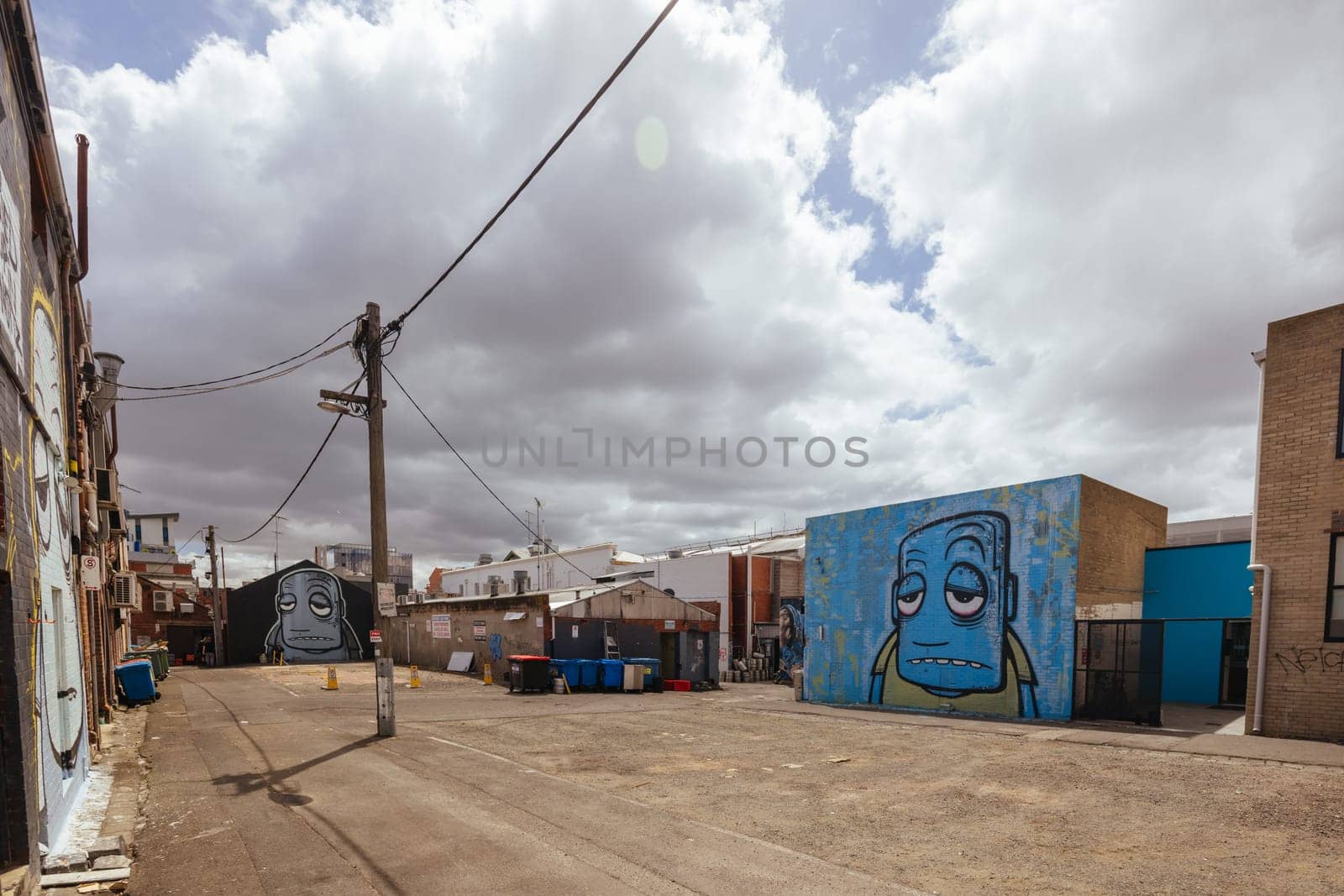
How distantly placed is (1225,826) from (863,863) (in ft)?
13.5

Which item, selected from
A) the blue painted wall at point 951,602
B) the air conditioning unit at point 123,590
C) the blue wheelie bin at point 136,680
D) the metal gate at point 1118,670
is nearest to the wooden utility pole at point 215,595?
the air conditioning unit at point 123,590

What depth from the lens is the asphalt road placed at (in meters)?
5.83

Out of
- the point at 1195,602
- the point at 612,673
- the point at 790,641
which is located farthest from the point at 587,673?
the point at 1195,602

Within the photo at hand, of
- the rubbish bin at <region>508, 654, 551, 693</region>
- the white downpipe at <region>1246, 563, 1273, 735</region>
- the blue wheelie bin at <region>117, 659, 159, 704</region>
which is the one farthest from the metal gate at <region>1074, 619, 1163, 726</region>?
the blue wheelie bin at <region>117, 659, 159, 704</region>

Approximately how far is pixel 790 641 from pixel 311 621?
27964 millimetres

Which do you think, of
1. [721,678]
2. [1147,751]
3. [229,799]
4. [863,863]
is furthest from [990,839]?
[721,678]

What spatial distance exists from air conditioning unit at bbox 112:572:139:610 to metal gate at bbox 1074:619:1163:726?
2537 cm

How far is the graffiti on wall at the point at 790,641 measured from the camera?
1252 inches

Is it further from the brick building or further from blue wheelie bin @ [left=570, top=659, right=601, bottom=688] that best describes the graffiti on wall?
the brick building

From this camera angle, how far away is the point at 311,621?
1607 inches

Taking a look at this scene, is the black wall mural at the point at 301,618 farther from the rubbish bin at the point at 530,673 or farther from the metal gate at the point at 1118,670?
the metal gate at the point at 1118,670

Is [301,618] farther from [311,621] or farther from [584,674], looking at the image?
[584,674]

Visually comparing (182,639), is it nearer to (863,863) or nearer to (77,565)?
(77,565)

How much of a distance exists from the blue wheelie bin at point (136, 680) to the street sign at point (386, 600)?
1058 centimetres
